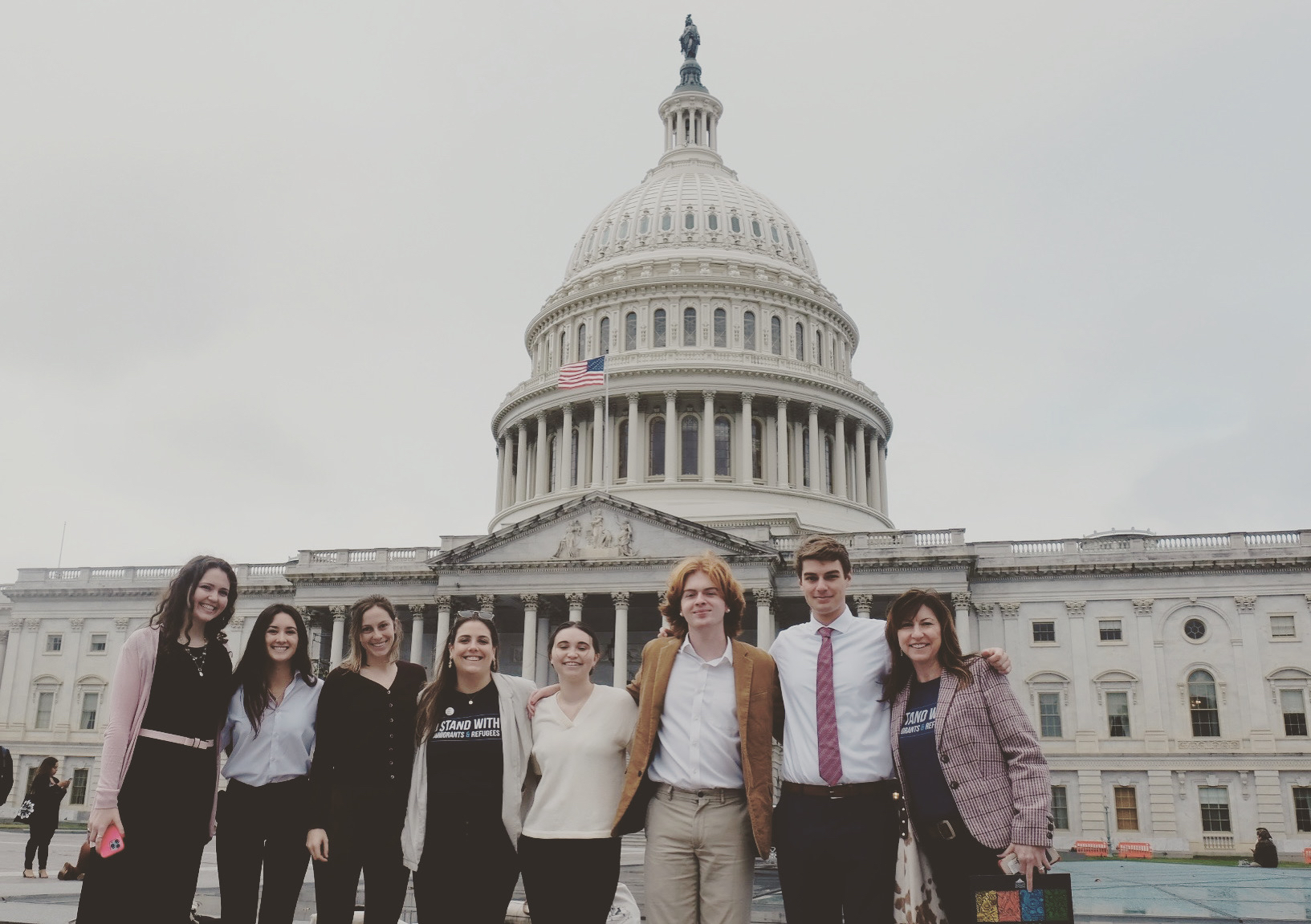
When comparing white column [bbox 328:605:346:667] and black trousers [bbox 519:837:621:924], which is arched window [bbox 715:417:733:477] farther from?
black trousers [bbox 519:837:621:924]

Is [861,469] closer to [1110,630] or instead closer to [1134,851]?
[1110,630]

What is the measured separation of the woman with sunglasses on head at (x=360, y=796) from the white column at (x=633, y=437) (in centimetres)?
5550

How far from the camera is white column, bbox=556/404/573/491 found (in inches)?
2606

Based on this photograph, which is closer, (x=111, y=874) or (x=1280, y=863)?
(x=111, y=874)

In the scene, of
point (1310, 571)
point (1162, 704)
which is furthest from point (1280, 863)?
point (1310, 571)

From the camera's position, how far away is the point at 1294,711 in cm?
4728

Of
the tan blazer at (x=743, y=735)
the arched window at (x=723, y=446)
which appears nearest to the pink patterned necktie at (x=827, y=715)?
the tan blazer at (x=743, y=735)

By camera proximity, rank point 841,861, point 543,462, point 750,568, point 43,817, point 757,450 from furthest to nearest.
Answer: point 543,462
point 757,450
point 750,568
point 43,817
point 841,861

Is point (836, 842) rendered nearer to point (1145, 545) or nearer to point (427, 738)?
point (427, 738)

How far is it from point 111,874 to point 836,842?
5.12 metres

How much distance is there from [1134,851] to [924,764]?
42.5 metres

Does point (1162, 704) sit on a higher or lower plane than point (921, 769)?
higher

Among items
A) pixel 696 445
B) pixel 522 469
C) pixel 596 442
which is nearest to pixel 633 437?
pixel 596 442

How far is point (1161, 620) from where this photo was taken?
49469 mm
